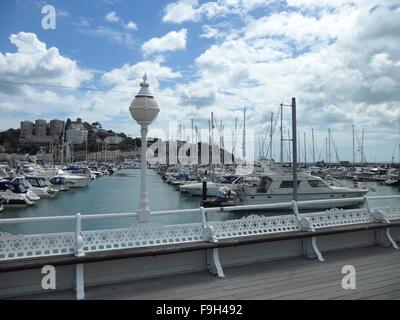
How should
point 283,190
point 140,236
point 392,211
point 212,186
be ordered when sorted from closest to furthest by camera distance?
1. point 140,236
2. point 392,211
3. point 283,190
4. point 212,186

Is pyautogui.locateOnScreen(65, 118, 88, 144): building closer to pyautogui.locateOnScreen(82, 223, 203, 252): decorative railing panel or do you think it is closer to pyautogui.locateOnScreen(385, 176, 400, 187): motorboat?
pyautogui.locateOnScreen(385, 176, 400, 187): motorboat

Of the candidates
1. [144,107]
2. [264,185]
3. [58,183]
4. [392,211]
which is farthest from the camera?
[58,183]

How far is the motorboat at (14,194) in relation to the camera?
34.9 m

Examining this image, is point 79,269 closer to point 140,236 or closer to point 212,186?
point 140,236

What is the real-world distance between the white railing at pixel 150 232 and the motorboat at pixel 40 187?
1586 inches

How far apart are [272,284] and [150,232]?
186 centimetres

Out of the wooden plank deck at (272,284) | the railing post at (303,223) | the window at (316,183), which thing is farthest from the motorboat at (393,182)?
the railing post at (303,223)

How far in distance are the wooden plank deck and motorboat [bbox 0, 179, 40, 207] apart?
3405cm

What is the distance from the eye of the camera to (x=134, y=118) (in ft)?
20.9

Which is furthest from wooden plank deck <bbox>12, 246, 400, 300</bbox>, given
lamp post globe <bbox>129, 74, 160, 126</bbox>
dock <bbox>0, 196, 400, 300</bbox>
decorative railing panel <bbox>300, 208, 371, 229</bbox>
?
lamp post globe <bbox>129, 74, 160, 126</bbox>

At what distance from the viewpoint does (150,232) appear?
18.2 ft

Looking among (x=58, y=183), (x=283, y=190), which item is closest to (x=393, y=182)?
(x=283, y=190)

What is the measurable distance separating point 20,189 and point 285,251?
3551 cm

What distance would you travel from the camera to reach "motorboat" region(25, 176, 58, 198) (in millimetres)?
42562
